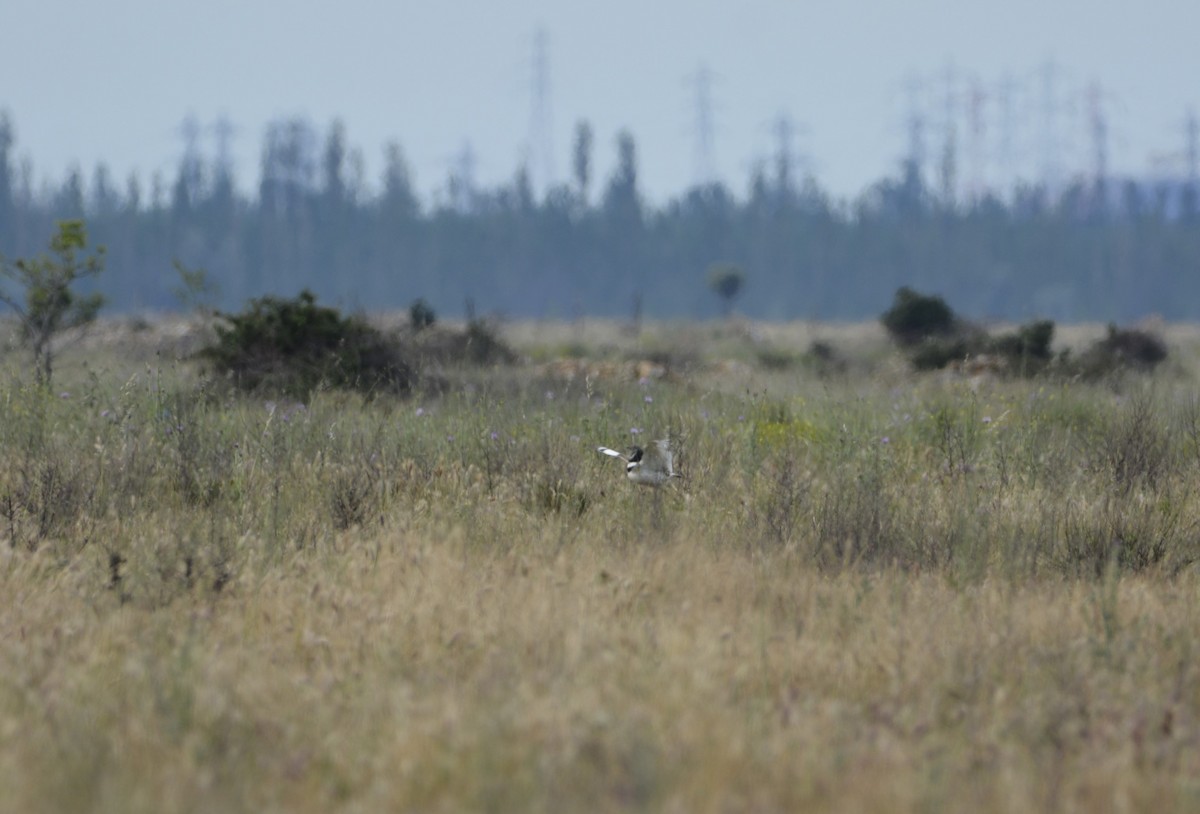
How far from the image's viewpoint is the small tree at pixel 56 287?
42.7 feet

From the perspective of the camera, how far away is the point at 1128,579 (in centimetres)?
552

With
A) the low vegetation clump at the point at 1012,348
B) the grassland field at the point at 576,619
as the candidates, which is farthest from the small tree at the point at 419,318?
the grassland field at the point at 576,619

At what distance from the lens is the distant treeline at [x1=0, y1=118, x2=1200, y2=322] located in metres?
102

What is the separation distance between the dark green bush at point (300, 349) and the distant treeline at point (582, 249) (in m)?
85.9

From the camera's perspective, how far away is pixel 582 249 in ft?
342

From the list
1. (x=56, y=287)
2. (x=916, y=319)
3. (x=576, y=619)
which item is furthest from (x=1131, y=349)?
(x=576, y=619)

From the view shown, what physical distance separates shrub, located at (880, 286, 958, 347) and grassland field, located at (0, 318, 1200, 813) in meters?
19.7

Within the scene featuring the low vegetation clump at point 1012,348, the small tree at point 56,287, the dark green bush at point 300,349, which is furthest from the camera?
the low vegetation clump at point 1012,348

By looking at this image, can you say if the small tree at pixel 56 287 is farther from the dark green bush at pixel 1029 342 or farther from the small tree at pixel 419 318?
the dark green bush at pixel 1029 342

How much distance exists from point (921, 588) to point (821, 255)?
10280cm

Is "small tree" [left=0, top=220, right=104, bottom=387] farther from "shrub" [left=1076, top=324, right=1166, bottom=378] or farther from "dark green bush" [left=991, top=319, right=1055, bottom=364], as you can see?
"shrub" [left=1076, top=324, right=1166, bottom=378]

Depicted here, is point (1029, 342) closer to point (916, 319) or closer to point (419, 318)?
point (916, 319)

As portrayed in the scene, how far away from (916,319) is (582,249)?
77.1m

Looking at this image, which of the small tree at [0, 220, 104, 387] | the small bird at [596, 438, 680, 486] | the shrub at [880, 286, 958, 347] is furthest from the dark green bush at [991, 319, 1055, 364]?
the small bird at [596, 438, 680, 486]
